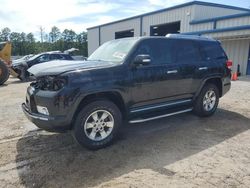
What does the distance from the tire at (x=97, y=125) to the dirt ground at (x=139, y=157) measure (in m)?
0.18

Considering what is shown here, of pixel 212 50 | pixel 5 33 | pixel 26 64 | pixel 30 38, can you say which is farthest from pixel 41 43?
pixel 212 50

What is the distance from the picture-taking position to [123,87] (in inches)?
167

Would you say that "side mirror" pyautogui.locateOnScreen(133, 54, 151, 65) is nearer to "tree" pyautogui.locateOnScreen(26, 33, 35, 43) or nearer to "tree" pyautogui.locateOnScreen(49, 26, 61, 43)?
A: "tree" pyautogui.locateOnScreen(26, 33, 35, 43)

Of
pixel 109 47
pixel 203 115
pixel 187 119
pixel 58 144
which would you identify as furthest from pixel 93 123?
pixel 203 115

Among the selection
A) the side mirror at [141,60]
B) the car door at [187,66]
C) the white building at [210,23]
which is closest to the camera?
the side mirror at [141,60]

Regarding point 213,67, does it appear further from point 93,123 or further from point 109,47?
point 93,123

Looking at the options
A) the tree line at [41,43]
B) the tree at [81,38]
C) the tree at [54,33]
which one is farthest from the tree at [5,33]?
the tree at [81,38]

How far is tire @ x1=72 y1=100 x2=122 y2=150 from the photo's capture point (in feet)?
12.7

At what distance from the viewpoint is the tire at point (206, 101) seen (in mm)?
5852

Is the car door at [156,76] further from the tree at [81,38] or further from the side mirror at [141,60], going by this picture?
the tree at [81,38]

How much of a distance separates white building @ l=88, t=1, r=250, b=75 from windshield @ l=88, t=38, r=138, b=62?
11.8 m

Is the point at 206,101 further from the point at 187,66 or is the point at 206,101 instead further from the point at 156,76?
the point at 156,76

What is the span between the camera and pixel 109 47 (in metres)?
5.26

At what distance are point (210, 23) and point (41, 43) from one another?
225 feet
